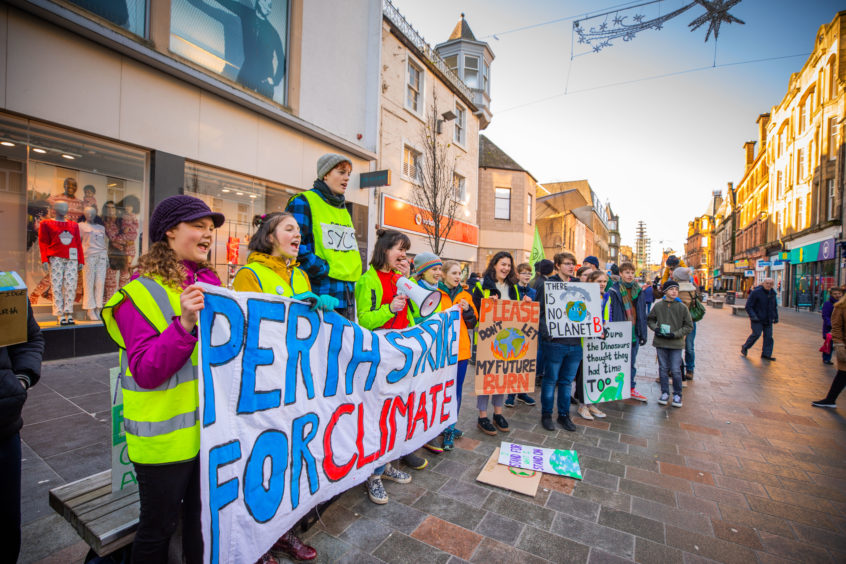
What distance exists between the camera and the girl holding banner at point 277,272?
2.23 m

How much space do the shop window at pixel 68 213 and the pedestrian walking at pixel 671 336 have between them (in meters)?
9.00

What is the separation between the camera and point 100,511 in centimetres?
181

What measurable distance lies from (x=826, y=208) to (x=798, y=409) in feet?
88.9

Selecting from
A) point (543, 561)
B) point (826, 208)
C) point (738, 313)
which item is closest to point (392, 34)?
point (543, 561)

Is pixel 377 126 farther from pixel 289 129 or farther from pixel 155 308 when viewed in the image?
pixel 155 308

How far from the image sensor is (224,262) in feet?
28.1

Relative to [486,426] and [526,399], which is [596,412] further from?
[486,426]

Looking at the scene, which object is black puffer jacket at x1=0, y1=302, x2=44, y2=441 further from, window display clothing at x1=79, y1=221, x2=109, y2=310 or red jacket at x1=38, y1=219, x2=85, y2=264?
window display clothing at x1=79, y1=221, x2=109, y2=310

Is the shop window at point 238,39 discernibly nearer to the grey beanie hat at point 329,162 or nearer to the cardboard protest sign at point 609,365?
the grey beanie hat at point 329,162

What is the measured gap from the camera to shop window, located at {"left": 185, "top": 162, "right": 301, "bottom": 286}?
25.6ft

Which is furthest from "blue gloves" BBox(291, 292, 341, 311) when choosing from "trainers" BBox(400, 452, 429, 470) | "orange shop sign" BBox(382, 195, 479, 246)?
"orange shop sign" BBox(382, 195, 479, 246)

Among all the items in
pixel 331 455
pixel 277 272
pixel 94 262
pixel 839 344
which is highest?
pixel 94 262

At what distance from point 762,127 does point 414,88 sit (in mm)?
44749

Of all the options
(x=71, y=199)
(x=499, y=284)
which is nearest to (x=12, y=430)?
(x=499, y=284)
